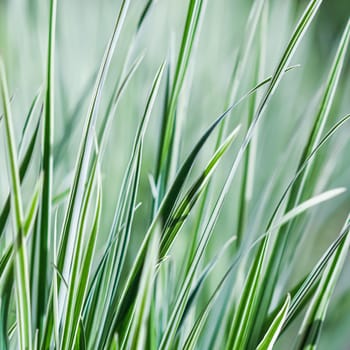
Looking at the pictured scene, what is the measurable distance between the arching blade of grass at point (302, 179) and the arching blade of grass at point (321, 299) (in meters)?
0.06

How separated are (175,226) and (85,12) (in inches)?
→ 20.9

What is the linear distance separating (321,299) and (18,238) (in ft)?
0.77

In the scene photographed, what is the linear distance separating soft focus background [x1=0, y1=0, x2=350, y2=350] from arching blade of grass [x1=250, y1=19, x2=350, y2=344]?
6.7 inches

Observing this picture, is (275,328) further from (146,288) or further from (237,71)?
(237,71)

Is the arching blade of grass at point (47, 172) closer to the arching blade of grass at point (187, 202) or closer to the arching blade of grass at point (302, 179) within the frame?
the arching blade of grass at point (187, 202)

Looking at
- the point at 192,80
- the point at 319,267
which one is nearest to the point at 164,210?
the point at 319,267

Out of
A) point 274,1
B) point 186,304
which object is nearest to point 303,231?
point 186,304

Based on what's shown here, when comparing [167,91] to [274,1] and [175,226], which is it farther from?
[274,1]

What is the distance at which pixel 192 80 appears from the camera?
816 millimetres

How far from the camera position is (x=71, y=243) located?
45 centimetres

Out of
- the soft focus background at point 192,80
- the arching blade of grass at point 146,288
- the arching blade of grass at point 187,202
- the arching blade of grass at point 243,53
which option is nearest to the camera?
the arching blade of grass at point 146,288

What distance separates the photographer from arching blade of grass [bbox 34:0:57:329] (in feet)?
1.39

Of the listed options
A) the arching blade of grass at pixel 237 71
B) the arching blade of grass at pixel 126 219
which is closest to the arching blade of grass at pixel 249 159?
the arching blade of grass at pixel 237 71

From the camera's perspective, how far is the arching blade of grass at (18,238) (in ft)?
1.15
